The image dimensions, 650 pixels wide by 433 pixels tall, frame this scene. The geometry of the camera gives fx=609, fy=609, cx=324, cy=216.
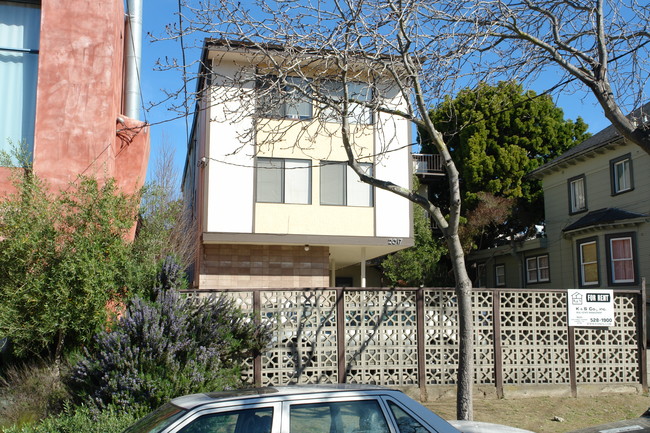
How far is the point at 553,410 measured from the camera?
33.2ft

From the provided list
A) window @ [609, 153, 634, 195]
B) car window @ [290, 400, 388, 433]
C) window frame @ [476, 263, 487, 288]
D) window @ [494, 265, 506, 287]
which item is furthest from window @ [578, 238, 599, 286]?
car window @ [290, 400, 388, 433]

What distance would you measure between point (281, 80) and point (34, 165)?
4472mm

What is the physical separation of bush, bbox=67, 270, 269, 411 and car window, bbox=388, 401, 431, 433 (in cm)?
381

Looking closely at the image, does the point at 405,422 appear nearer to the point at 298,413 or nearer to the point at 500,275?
Answer: the point at 298,413

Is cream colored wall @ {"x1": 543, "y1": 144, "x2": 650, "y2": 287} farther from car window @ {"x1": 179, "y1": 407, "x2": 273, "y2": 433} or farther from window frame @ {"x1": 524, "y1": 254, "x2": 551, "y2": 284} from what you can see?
car window @ {"x1": 179, "y1": 407, "x2": 273, "y2": 433}

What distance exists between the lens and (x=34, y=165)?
33.1 feet

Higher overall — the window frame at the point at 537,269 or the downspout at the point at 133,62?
the downspout at the point at 133,62

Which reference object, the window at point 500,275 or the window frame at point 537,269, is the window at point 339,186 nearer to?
the window frame at point 537,269

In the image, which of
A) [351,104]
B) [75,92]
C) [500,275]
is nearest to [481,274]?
[500,275]

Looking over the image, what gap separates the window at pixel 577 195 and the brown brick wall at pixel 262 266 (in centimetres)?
1148

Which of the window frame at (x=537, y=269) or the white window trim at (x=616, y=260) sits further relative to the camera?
the window frame at (x=537, y=269)

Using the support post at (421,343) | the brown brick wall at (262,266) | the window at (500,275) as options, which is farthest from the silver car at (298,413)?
the window at (500,275)

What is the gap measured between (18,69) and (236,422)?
352 inches

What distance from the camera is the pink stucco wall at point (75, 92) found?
10266 mm
